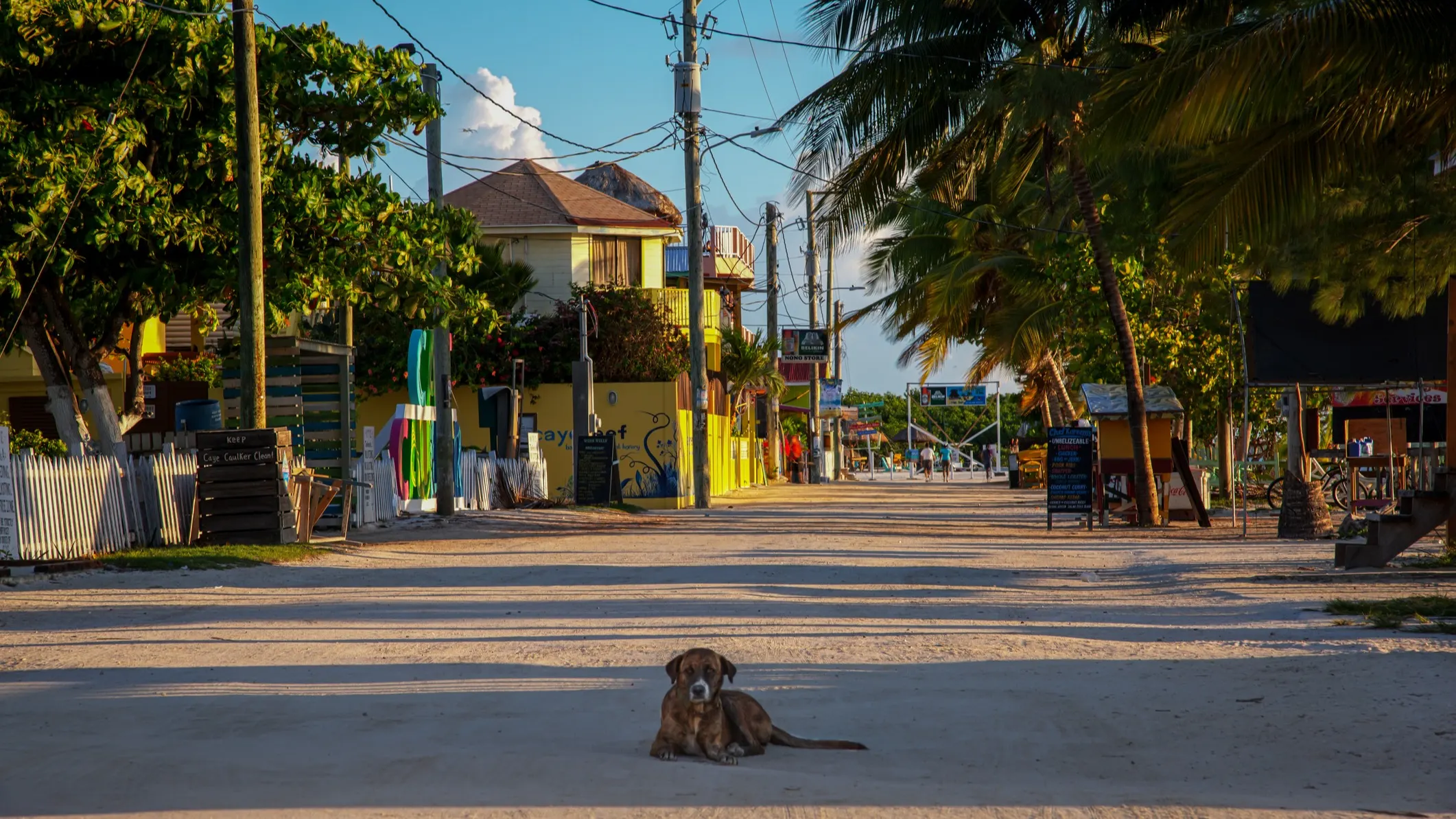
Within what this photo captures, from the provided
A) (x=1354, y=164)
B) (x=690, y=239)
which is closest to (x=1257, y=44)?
(x=1354, y=164)

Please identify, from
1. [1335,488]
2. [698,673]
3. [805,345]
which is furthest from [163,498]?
[805,345]

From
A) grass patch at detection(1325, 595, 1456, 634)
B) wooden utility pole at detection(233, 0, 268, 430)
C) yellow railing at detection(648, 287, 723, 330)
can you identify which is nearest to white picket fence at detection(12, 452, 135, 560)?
wooden utility pole at detection(233, 0, 268, 430)

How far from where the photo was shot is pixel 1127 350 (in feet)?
68.2

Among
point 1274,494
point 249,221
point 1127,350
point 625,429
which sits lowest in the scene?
point 1274,494

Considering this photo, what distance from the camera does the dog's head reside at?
518 centimetres

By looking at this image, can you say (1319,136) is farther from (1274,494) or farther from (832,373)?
(832,373)

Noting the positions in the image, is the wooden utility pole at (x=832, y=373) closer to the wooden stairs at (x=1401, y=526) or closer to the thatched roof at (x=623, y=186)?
the thatched roof at (x=623, y=186)

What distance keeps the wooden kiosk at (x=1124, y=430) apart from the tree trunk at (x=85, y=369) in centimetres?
1482

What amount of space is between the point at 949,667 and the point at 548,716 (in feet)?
8.40

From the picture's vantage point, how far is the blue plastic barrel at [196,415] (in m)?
24.4

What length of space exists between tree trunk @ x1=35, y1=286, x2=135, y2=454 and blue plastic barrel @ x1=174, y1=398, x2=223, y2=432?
6.00 metres

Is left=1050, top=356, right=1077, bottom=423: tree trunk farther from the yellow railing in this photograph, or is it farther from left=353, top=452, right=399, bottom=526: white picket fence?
left=353, top=452, right=399, bottom=526: white picket fence

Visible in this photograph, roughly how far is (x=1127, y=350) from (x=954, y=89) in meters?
4.78

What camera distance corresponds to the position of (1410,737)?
5.82 meters
